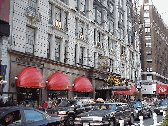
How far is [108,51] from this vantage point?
45.3m

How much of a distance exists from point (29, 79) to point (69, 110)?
6682 millimetres

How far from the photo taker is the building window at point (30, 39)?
25.4 meters

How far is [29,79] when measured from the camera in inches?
866

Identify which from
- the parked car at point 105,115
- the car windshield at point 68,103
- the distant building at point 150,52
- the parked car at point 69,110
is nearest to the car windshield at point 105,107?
the parked car at point 105,115

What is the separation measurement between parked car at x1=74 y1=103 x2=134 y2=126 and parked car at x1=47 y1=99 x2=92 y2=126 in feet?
4.62

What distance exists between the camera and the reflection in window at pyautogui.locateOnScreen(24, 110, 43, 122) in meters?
8.93

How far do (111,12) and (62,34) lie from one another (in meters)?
21.2

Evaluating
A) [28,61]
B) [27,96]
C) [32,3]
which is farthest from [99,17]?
[27,96]

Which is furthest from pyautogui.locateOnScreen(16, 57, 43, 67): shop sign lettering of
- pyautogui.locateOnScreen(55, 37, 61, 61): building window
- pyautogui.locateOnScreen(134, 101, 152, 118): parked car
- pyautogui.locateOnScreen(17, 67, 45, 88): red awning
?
pyautogui.locateOnScreen(134, 101, 152, 118): parked car

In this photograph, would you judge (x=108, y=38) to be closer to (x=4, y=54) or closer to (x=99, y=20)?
(x=99, y=20)

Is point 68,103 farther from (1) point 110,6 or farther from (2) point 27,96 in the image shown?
(1) point 110,6

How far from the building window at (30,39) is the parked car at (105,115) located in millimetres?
12338

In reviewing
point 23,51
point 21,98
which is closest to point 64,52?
point 23,51

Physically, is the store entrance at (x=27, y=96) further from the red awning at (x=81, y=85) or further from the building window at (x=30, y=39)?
the red awning at (x=81, y=85)
